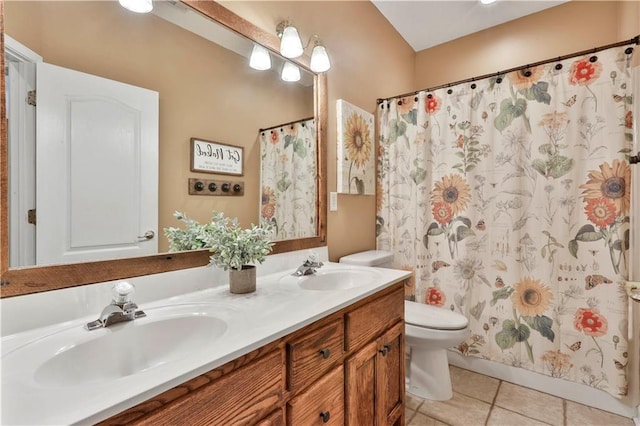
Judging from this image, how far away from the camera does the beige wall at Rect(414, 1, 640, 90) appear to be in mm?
2078

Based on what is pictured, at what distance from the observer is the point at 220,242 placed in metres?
1.06

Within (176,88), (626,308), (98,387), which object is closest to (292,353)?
(98,387)

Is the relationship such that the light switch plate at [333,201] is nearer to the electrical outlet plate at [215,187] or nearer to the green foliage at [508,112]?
the electrical outlet plate at [215,187]

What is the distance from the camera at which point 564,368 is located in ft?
5.74

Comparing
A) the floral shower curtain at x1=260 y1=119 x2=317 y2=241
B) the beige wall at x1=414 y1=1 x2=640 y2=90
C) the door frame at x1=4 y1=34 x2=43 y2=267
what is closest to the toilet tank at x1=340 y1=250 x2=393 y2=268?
the floral shower curtain at x1=260 y1=119 x2=317 y2=241

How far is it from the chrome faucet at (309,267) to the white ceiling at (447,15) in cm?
201

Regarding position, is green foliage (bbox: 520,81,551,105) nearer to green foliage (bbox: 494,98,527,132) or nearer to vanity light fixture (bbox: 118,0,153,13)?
green foliage (bbox: 494,98,527,132)

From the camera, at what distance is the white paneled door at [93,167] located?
82 cm

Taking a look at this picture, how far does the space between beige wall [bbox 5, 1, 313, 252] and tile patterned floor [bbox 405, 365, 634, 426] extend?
1450 mm

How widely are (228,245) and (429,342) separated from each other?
129cm

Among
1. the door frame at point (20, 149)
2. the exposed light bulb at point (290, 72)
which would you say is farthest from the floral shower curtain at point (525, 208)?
the door frame at point (20, 149)

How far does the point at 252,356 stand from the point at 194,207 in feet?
2.18

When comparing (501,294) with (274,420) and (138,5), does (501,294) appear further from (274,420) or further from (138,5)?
(138,5)

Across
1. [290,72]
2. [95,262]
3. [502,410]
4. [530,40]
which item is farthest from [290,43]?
[502,410]
